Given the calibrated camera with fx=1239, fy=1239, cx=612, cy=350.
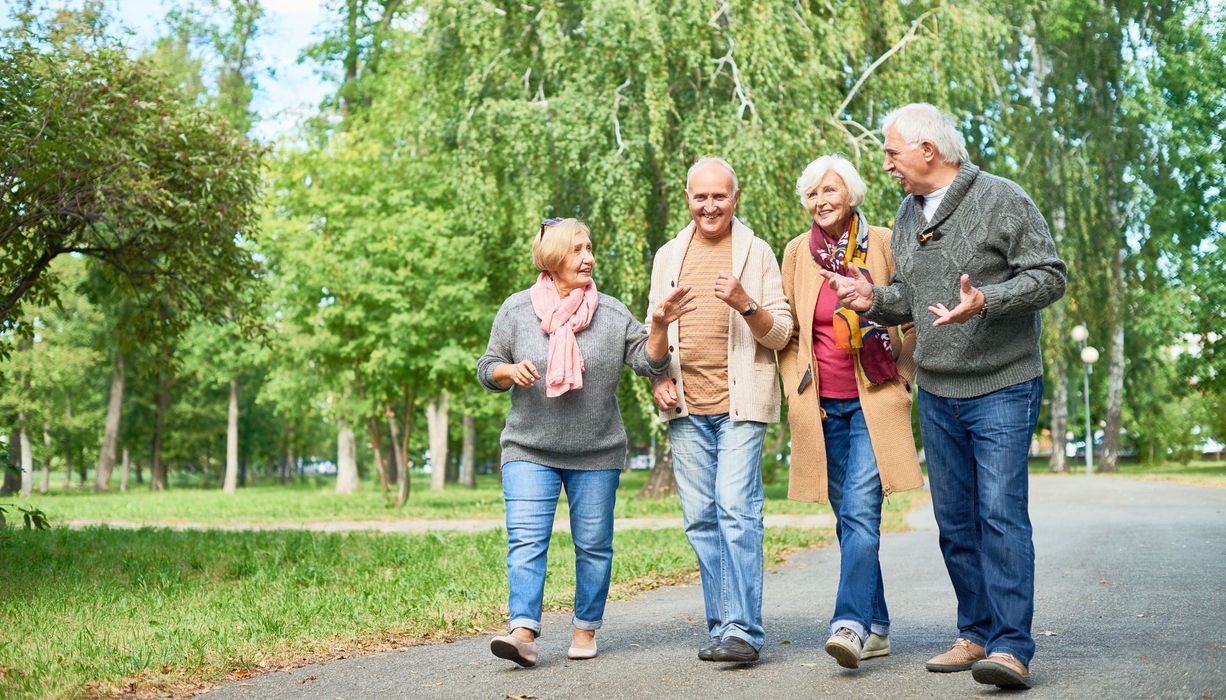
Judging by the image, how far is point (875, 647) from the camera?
17.7ft

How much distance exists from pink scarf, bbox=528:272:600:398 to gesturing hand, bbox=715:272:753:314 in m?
0.75

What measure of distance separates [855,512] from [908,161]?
1.47 m

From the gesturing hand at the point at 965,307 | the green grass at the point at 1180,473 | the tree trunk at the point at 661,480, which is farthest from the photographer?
the green grass at the point at 1180,473

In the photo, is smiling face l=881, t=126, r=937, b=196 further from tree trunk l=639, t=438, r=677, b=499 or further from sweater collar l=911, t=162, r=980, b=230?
tree trunk l=639, t=438, r=677, b=499

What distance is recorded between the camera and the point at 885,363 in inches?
205

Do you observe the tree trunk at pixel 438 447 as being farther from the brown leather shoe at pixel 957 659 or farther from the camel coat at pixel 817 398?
the brown leather shoe at pixel 957 659

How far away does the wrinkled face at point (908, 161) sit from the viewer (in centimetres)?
504

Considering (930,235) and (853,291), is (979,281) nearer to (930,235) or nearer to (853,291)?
(930,235)

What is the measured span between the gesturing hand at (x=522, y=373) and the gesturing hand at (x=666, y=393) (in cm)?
54

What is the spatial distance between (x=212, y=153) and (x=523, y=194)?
671 cm

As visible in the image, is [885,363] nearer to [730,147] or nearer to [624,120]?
[730,147]

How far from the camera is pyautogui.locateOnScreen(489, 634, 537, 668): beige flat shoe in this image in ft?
17.0

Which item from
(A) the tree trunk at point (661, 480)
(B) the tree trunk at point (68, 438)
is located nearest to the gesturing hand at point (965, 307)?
(A) the tree trunk at point (661, 480)

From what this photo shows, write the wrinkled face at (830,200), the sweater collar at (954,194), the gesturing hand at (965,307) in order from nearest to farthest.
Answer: the gesturing hand at (965,307), the sweater collar at (954,194), the wrinkled face at (830,200)
